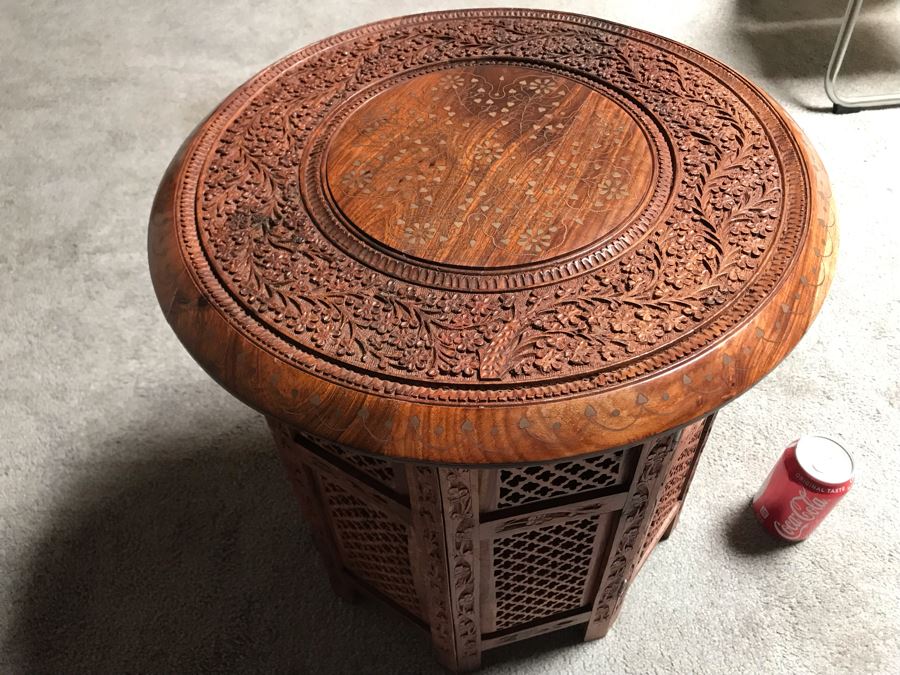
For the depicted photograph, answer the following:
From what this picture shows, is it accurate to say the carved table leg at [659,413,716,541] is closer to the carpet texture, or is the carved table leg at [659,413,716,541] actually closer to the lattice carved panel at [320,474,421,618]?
the carpet texture

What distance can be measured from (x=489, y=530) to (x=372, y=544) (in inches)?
9.4

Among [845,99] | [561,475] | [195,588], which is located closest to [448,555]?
[561,475]

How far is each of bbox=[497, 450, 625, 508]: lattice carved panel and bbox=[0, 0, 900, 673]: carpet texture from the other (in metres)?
0.45

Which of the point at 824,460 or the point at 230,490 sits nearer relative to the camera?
the point at 824,460

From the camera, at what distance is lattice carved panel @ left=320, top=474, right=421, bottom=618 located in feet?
3.12

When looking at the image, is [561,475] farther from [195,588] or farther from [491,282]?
[195,588]

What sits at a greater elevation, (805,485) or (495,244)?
(495,244)

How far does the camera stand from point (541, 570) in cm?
101

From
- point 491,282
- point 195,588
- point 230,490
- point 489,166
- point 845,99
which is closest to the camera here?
point 491,282

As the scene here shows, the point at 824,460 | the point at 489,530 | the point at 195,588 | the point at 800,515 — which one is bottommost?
the point at 195,588

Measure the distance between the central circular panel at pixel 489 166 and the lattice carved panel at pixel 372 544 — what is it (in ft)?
1.13

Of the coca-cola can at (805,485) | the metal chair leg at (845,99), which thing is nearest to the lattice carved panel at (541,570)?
the coca-cola can at (805,485)

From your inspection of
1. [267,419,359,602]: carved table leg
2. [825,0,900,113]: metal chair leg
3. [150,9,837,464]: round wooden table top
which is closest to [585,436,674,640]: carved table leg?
[150,9,837,464]: round wooden table top

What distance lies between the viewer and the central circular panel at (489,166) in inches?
32.0
